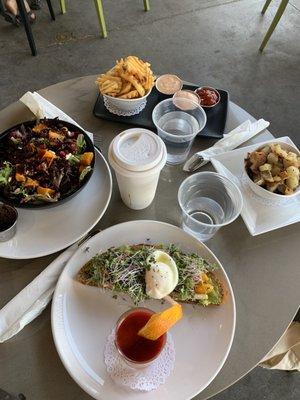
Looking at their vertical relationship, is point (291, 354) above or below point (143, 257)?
below

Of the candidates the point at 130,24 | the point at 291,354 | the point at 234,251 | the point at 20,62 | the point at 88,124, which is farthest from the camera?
the point at 130,24

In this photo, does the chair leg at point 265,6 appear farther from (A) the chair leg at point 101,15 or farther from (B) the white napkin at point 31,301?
(B) the white napkin at point 31,301

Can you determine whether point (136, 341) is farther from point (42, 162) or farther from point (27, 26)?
point (27, 26)

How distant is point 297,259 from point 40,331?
73cm

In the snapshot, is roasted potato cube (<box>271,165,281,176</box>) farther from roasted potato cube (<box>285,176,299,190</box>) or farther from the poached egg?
the poached egg

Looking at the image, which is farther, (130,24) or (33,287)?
(130,24)

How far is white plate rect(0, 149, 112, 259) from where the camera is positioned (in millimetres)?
968

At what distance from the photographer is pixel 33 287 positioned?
88cm

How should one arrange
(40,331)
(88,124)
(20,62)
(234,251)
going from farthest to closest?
(20,62) < (88,124) < (234,251) < (40,331)

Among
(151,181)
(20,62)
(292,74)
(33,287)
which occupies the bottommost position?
(292,74)

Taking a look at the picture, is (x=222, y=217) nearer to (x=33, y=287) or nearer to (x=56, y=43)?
(x=33, y=287)

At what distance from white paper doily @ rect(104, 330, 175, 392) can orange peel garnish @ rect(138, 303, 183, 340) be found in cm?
8

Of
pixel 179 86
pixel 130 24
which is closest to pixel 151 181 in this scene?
pixel 179 86

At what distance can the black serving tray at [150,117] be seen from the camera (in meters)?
1.28
